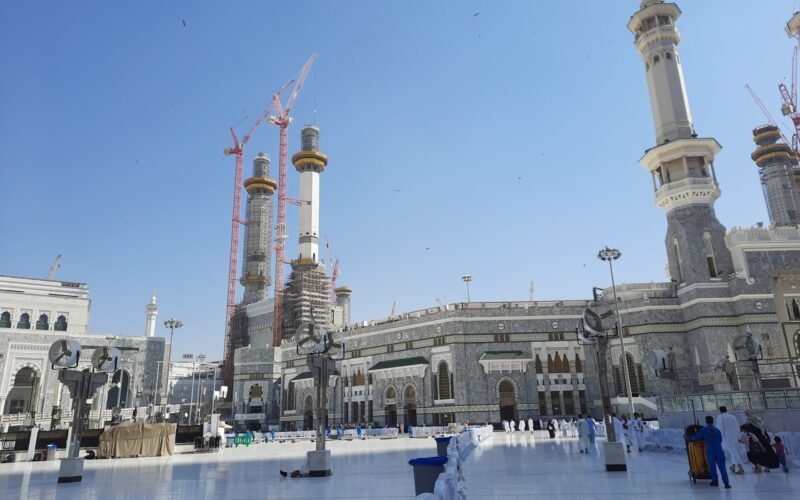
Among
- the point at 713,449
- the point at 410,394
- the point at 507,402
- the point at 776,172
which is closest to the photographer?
the point at 713,449

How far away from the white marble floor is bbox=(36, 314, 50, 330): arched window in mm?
45994

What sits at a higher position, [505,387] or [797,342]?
[797,342]

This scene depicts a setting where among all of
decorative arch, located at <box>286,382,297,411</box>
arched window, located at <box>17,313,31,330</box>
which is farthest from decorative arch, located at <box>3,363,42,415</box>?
decorative arch, located at <box>286,382,297,411</box>

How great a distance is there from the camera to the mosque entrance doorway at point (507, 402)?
134 feet

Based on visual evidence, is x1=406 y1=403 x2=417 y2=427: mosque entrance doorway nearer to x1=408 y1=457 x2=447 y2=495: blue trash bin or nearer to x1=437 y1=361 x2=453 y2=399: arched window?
x1=437 y1=361 x2=453 y2=399: arched window

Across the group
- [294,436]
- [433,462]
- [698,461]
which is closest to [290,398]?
[294,436]

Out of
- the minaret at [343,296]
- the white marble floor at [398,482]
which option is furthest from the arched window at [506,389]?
the minaret at [343,296]

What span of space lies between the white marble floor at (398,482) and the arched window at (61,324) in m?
46.0

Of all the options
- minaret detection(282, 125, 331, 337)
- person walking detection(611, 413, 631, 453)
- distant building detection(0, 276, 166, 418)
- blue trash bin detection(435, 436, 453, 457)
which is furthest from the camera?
minaret detection(282, 125, 331, 337)

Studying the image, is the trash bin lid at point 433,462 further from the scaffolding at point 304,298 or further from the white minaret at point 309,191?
the white minaret at point 309,191

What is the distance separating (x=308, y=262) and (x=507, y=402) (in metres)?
39.0

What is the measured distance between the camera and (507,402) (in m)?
40.9

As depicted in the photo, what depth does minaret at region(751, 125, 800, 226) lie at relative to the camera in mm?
86062

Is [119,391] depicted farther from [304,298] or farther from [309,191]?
[309,191]
